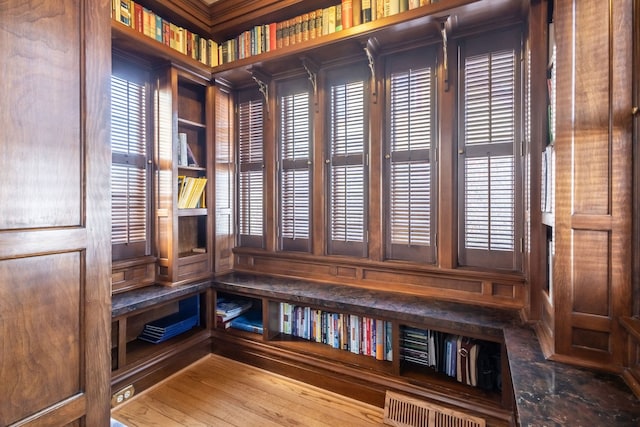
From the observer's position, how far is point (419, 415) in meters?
1.82

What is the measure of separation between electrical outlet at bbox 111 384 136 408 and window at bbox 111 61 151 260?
0.88 meters

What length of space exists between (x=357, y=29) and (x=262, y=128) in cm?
116

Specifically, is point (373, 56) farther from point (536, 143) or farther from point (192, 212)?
point (192, 212)

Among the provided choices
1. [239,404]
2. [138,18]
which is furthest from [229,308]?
[138,18]

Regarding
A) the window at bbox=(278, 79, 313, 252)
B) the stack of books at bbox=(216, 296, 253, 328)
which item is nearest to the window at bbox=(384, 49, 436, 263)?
the window at bbox=(278, 79, 313, 252)

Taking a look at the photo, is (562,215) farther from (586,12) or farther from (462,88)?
(462,88)

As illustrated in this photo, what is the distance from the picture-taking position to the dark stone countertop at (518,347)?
104 centimetres

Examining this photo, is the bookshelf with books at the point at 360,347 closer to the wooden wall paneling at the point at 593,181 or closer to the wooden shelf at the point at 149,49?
the wooden wall paneling at the point at 593,181

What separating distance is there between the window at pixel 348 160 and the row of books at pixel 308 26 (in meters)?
0.34

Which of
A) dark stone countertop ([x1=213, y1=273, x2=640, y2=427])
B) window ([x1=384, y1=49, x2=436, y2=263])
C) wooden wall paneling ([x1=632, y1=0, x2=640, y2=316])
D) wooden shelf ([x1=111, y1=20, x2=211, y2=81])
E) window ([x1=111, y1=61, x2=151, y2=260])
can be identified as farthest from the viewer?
window ([x1=111, y1=61, x2=151, y2=260])

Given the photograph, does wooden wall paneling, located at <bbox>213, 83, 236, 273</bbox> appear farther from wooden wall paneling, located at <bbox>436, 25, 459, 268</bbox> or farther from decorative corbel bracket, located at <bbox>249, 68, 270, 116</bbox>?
wooden wall paneling, located at <bbox>436, 25, 459, 268</bbox>

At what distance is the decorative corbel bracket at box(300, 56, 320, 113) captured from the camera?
240cm

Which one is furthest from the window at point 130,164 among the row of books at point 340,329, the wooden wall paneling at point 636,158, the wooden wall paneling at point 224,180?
the wooden wall paneling at point 636,158

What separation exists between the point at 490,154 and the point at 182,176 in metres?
2.26
